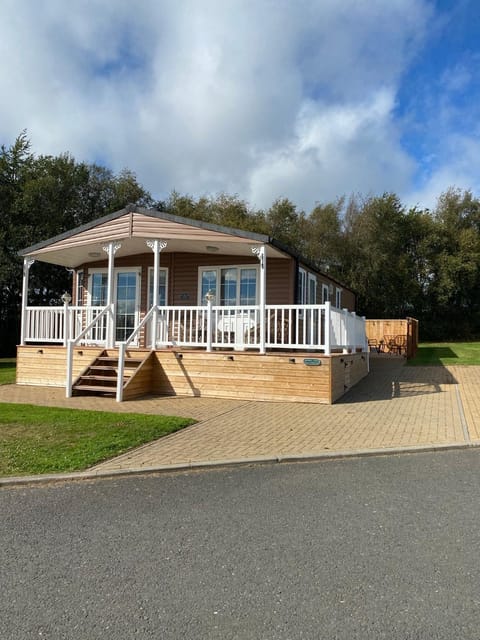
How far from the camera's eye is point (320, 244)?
34.0 meters

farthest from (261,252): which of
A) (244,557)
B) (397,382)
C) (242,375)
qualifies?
(244,557)

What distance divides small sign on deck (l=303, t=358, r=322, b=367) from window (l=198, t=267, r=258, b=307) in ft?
13.8

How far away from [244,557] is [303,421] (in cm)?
486

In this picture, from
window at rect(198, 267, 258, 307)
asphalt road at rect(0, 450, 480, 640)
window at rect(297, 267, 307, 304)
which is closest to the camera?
asphalt road at rect(0, 450, 480, 640)

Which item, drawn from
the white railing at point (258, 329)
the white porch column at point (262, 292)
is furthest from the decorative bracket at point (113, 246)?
the white porch column at point (262, 292)

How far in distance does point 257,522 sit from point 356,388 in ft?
28.4

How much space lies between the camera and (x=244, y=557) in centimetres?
342

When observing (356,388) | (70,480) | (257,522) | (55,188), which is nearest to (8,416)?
(70,480)

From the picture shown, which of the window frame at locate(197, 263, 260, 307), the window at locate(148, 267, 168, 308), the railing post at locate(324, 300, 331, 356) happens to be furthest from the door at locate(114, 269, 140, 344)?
the railing post at locate(324, 300, 331, 356)

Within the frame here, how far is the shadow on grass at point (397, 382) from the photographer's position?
11024 mm

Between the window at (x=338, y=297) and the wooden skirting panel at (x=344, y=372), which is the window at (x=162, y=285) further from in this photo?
the window at (x=338, y=297)

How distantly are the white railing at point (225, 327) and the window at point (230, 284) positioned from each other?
3.58 feet

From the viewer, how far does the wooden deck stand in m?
10.1

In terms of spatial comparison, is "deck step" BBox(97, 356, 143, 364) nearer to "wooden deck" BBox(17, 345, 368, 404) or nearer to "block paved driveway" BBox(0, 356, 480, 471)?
"wooden deck" BBox(17, 345, 368, 404)
